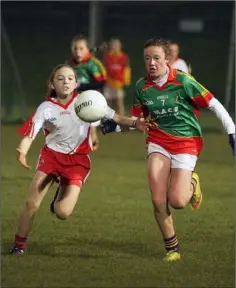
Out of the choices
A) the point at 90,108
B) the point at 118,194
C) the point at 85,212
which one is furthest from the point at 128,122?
the point at 118,194

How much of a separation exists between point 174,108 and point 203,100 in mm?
258

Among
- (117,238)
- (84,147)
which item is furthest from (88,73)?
(84,147)

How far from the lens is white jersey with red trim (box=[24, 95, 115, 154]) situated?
27.6ft

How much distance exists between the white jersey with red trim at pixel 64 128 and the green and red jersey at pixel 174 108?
584 mm

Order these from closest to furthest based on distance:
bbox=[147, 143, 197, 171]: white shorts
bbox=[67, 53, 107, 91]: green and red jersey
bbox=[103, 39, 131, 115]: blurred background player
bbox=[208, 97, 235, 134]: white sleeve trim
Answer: bbox=[208, 97, 235, 134]: white sleeve trim, bbox=[147, 143, 197, 171]: white shorts, bbox=[67, 53, 107, 91]: green and red jersey, bbox=[103, 39, 131, 115]: blurred background player

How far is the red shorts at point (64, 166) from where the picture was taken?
27.5 feet

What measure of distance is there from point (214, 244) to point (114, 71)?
14283mm

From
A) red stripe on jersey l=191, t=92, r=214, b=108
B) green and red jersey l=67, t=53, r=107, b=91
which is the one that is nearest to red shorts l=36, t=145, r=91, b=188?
red stripe on jersey l=191, t=92, r=214, b=108

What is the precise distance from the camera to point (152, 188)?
316 inches

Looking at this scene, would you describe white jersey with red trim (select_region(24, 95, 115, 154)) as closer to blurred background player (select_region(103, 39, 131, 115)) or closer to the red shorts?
the red shorts

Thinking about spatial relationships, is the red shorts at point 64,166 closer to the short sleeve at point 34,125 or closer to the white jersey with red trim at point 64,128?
the white jersey with red trim at point 64,128

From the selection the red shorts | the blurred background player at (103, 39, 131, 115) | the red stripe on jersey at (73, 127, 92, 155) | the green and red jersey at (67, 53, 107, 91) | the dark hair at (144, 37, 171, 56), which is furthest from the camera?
the blurred background player at (103, 39, 131, 115)

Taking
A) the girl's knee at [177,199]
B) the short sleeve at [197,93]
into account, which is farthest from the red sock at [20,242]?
the short sleeve at [197,93]

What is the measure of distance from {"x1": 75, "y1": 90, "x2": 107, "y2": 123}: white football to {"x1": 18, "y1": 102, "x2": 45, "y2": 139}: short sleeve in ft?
1.18
